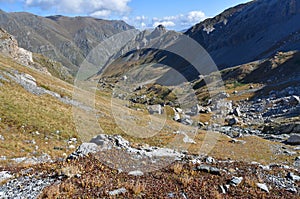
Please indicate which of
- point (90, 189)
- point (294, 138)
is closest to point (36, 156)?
point (90, 189)

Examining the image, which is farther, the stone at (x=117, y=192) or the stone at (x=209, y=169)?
the stone at (x=209, y=169)

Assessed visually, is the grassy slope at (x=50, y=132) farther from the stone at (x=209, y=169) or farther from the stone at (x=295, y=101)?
the stone at (x=295, y=101)

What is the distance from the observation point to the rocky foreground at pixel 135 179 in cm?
1392

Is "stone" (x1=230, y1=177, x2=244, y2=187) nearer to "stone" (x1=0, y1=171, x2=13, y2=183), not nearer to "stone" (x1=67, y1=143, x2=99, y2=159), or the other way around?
"stone" (x1=67, y1=143, x2=99, y2=159)

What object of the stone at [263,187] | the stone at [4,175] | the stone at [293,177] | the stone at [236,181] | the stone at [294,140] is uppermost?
the stone at [294,140]

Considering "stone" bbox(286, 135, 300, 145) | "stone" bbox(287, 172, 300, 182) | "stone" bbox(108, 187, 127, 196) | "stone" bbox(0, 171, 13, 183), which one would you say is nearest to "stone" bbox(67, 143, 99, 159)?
"stone" bbox(0, 171, 13, 183)

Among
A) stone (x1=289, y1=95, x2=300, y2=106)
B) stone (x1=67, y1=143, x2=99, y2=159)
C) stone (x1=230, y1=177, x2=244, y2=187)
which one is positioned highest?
stone (x1=289, y1=95, x2=300, y2=106)

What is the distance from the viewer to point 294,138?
4588cm

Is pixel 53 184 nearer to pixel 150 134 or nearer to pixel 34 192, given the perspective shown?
pixel 34 192

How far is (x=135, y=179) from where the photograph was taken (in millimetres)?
16031

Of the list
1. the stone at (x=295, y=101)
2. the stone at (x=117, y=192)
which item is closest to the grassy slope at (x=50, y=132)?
the stone at (x=117, y=192)

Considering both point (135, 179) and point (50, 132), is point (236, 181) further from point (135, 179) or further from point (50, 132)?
point (50, 132)

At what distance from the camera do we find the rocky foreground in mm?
13922

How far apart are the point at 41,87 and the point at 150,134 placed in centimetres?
2298
